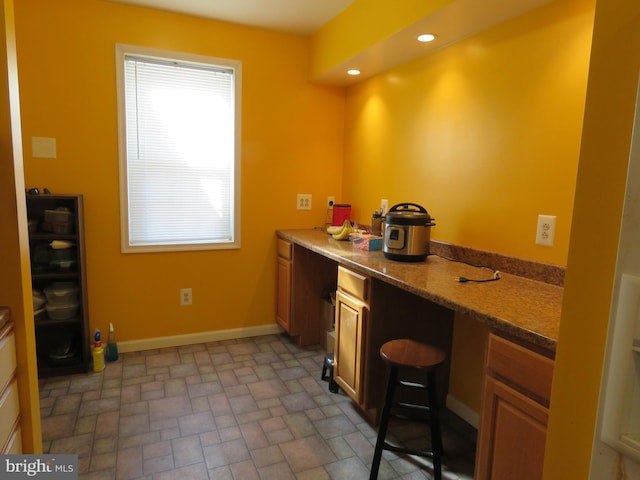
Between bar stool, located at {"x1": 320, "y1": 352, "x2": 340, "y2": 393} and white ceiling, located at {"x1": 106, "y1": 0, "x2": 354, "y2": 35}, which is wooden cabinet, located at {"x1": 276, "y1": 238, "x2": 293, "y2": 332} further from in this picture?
white ceiling, located at {"x1": 106, "y1": 0, "x2": 354, "y2": 35}

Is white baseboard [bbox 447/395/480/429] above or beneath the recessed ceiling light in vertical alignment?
beneath

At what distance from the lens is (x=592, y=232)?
67 centimetres

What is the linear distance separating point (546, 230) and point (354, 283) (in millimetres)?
935

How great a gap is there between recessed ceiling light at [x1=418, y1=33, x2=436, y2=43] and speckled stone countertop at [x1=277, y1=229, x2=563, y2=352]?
1200 millimetres

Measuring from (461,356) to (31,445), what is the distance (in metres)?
1.99

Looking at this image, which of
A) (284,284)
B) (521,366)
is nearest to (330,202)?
(284,284)

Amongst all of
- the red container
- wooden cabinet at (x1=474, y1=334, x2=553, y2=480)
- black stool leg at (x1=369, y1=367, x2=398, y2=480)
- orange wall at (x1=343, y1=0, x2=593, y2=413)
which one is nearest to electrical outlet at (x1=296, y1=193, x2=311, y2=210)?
the red container

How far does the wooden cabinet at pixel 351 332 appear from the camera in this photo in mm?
2137

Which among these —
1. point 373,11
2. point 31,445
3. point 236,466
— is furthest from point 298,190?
point 31,445

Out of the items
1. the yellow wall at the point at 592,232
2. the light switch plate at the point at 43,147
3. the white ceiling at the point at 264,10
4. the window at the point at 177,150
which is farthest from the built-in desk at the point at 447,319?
the light switch plate at the point at 43,147

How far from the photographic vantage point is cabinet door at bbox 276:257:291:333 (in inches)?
125

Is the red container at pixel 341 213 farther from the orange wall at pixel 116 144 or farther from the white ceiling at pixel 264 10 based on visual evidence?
the white ceiling at pixel 264 10

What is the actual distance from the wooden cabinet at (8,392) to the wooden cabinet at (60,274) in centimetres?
136

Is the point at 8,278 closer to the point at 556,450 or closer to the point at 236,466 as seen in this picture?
the point at 236,466
